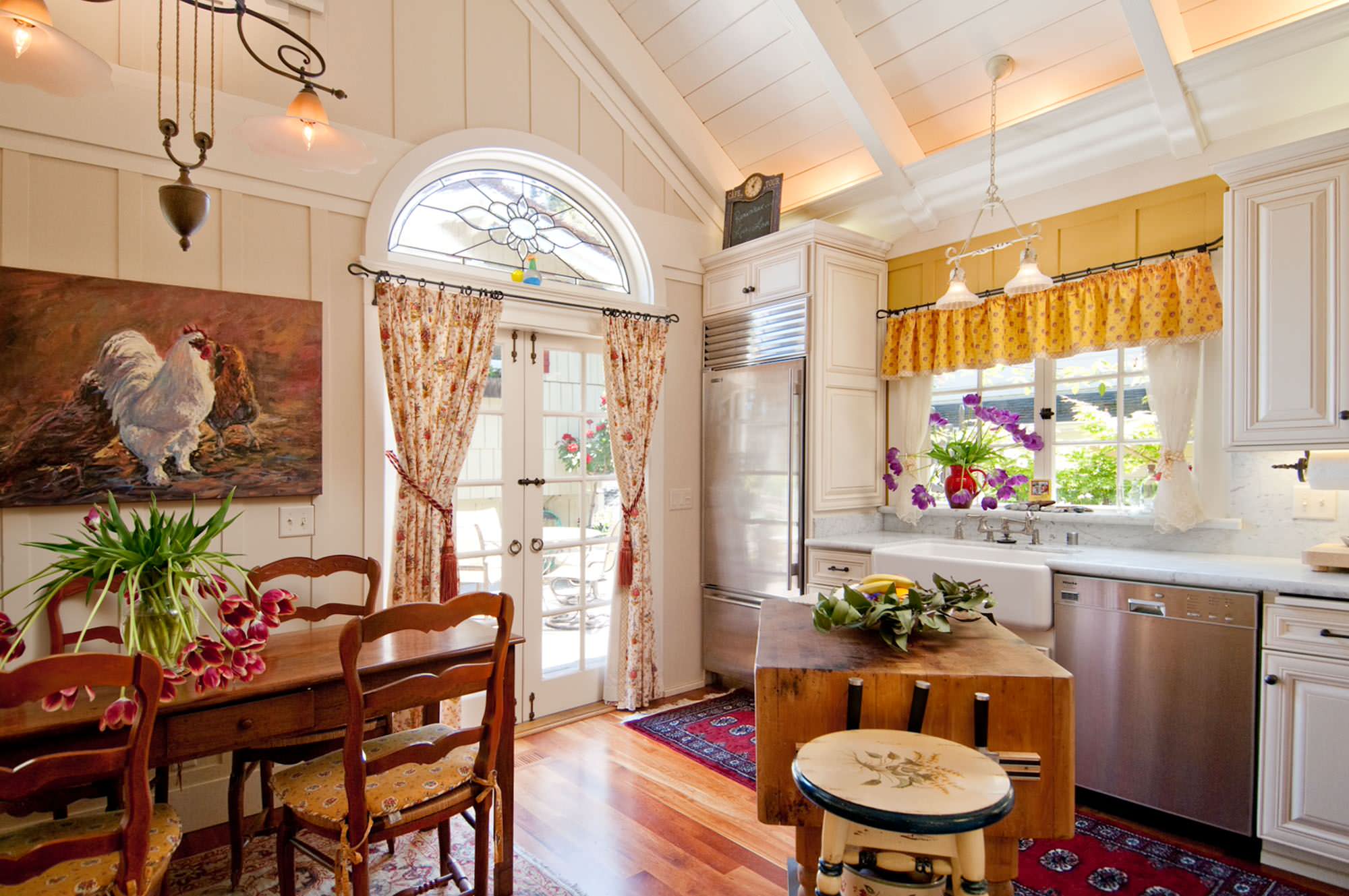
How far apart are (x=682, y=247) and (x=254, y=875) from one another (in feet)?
11.4

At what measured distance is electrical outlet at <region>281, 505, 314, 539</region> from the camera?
2.82m

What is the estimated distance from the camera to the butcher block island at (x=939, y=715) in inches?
49.4

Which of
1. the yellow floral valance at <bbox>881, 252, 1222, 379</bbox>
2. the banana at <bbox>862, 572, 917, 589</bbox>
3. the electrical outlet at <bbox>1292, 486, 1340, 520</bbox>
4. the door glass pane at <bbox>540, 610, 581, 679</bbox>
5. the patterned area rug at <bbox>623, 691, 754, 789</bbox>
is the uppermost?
the yellow floral valance at <bbox>881, 252, 1222, 379</bbox>

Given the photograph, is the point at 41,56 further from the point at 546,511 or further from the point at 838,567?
the point at 838,567

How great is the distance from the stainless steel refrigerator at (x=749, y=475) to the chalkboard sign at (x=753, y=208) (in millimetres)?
499

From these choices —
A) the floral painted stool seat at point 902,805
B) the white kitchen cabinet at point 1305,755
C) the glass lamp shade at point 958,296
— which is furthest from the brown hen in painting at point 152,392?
the white kitchen cabinet at point 1305,755

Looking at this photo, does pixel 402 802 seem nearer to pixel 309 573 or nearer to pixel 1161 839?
pixel 309 573

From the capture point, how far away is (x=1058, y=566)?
Result: 2.75 meters

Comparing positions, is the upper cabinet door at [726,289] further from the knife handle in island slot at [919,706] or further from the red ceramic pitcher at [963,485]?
the knife handle in island slot at [919,706]

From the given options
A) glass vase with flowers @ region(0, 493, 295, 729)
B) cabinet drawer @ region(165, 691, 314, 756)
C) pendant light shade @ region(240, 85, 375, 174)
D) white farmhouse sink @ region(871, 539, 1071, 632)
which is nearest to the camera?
glass vase with flowers @ region(0, 493, 295, 729)

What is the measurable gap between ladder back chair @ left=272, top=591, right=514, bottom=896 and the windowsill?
2519 millimetres

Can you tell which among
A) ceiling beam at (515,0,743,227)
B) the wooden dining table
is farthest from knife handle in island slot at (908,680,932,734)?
ceiling beam at (515,0,743,227)

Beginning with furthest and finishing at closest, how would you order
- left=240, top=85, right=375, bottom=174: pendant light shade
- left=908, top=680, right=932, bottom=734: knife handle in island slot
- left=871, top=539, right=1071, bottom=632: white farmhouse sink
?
left=871, top=539, right=1071, bottom=632: white farmhouse sink < left=240, top=85, right=375, bottom=174: pendant light shade < left=908, top=680, right=932, bottom=734: knife handle in island slot

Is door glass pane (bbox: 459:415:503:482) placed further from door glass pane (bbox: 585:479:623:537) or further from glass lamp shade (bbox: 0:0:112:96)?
glass lamp shade (bbox: 0:0:112:96)
